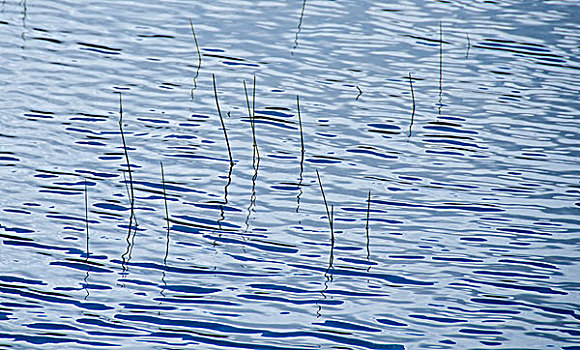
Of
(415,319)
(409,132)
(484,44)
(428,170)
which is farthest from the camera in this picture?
(484,44)

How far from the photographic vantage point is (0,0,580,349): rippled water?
7.46m

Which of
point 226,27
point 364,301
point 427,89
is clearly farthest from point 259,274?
point 226,27

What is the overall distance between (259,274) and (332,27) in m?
7.65

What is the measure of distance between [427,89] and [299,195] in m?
3.74

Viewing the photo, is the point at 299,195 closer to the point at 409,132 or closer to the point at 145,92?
the point at 409,132

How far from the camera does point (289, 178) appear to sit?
1011 centimetres

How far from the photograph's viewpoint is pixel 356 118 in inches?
462

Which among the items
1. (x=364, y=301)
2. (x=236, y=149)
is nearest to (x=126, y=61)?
(x=236, y=149)

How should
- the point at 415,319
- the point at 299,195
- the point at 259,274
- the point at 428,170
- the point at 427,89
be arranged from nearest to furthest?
1. the point at 415,319
2. the point at 259,274
3. the point at 299,195
4. the point at 428,170
5. the point at 427,89

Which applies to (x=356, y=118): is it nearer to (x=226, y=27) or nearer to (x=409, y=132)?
(x=409, y=132)

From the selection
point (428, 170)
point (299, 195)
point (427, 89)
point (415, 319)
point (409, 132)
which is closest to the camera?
point (415, 319)

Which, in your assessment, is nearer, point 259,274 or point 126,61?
point 259,274

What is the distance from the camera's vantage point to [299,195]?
9703 mm

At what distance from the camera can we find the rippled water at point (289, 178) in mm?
7457
